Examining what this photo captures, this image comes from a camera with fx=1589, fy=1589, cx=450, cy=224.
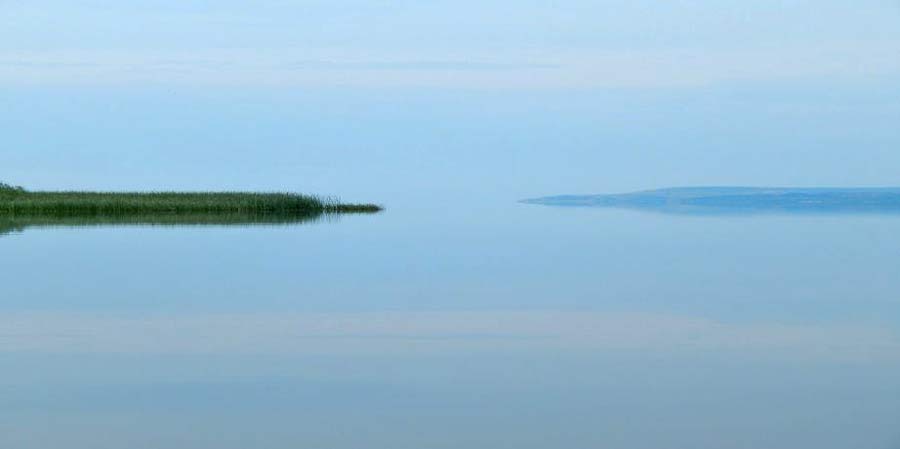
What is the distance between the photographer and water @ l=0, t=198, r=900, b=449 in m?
7.23

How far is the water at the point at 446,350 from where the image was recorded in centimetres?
723

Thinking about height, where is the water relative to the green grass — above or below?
below

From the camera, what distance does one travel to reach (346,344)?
9.67 m

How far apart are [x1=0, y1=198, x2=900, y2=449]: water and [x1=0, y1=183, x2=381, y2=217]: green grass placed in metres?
12.3

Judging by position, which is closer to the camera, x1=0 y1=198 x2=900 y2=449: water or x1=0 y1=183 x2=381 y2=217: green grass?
x1=0 y1=198 x2=900 y2=449: water

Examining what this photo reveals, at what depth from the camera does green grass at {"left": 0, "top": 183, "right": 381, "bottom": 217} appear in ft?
96.8

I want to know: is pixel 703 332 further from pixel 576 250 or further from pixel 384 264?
pixel 576 250

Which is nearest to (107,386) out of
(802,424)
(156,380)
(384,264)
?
(156,380)

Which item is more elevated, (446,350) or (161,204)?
(161,204)

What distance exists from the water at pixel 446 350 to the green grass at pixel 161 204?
40.3 feet

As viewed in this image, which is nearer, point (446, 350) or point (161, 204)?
point (446, 350)

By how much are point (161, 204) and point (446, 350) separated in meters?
21.3

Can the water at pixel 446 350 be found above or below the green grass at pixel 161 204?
below

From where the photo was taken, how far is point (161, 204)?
2994cm
